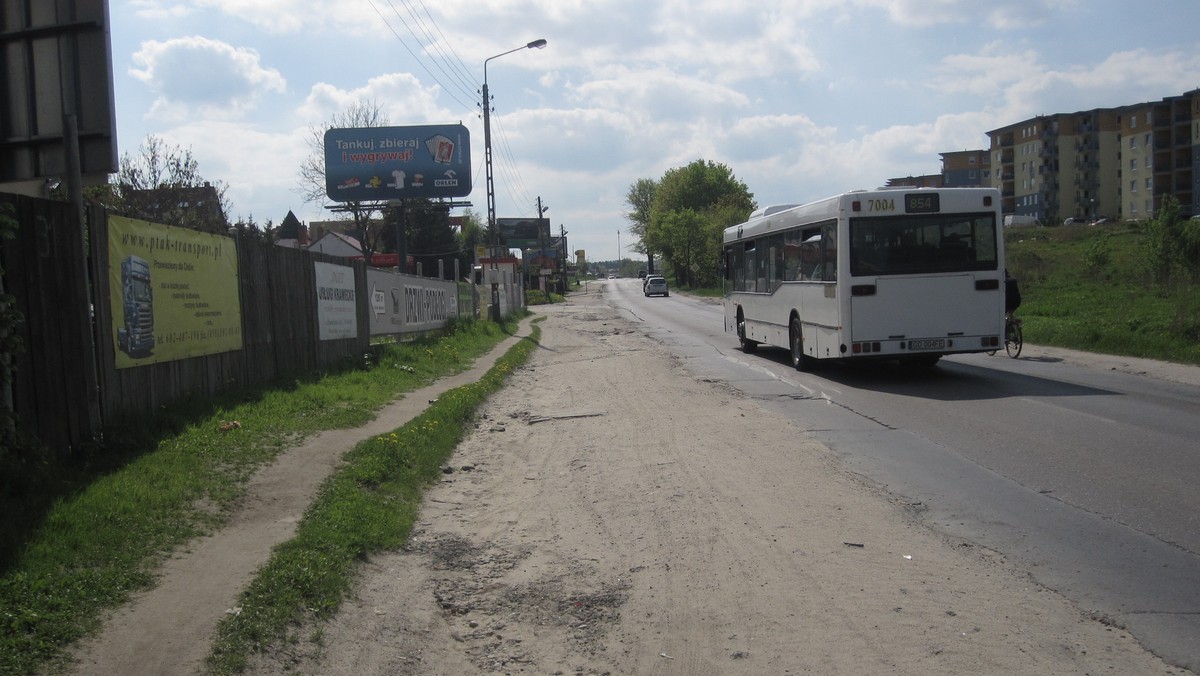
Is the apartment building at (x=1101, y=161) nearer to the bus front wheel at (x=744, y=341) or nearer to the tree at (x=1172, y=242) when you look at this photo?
the tree at (x=1172, y=242)

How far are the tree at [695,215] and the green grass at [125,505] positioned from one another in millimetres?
81130

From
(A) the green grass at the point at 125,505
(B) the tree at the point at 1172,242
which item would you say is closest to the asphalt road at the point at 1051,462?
(A) the green grass at the point at 125,505

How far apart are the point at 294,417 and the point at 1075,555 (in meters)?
8.15

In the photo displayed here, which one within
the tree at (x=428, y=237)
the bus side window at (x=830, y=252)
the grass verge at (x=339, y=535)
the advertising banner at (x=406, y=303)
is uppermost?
the tree at (x=428, y=237)

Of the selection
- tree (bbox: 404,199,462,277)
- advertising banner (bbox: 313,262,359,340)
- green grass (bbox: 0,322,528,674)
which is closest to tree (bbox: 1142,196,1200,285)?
advertising banner (bbox: 313,262,359,340)

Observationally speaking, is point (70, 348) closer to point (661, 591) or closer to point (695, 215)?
point (661, 591)

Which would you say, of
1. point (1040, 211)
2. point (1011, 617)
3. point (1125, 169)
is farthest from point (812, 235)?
point (1040, 211)

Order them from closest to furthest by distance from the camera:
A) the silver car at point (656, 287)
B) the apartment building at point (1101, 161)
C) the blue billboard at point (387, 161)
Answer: the blue billboard at point (387, 161)
the silver car at point (656, 287)
the apartment building at point (1101, 161)

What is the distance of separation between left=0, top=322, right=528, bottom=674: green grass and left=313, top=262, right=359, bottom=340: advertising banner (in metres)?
4.08

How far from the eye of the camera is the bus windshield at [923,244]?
15.4 meters

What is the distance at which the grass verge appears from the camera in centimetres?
489

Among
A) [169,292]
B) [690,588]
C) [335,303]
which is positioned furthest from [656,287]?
[690,588]

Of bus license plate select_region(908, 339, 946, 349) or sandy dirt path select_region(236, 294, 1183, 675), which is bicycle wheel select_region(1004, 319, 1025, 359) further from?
sandy dirt path select_region(236, 294, 1183, 675)

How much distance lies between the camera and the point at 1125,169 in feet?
351
